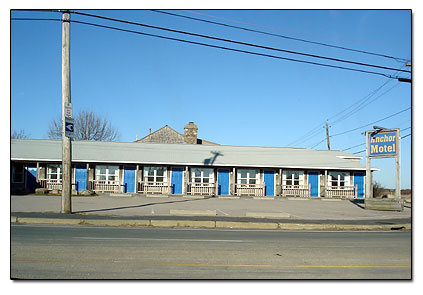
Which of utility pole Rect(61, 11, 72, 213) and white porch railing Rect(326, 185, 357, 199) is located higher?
utility pole Rect(61, 11, 72, 213)

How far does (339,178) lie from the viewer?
33.2 metres

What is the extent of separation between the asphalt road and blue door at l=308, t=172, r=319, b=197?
2150cm

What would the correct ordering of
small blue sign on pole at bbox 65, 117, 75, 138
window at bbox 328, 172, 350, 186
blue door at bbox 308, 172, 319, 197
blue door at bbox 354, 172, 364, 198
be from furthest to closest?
window at bbox 328, 172, 350, 186, blue door at bbox 354, 172, 364, 198, blue door at bbox 308, 172, 319, 197, small blue sign on pole at bbox 65, 117, 75, 138

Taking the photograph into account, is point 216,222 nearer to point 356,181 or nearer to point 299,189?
point 299,189

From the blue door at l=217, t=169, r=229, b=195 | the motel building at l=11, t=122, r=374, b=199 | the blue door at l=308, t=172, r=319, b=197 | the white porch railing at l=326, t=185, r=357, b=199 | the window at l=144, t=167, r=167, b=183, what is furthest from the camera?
the blue door at l=308, t=172, r=319, b=197

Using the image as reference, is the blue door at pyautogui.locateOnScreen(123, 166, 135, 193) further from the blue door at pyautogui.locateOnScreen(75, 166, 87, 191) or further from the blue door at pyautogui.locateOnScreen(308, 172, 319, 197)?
the blue door at pyautogui.locateOnScreen(308, 172, 319, 197)

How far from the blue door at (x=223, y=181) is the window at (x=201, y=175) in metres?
0.73

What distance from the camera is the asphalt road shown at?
646 cm

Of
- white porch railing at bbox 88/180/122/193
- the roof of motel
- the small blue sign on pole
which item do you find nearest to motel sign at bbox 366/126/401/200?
the roof of motel

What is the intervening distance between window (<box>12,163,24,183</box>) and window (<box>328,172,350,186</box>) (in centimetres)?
2732

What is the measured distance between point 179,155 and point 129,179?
498 cm

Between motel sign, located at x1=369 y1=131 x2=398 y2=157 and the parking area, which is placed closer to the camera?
the parking area

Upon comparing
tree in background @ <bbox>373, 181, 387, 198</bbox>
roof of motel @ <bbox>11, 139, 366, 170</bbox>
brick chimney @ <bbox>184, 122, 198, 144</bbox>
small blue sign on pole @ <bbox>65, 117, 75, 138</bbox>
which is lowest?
tree in background @ <bbox>373, 181, 387, 198</bbox>

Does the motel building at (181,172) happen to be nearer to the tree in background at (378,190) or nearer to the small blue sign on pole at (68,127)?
the tree in background at (378,190)
